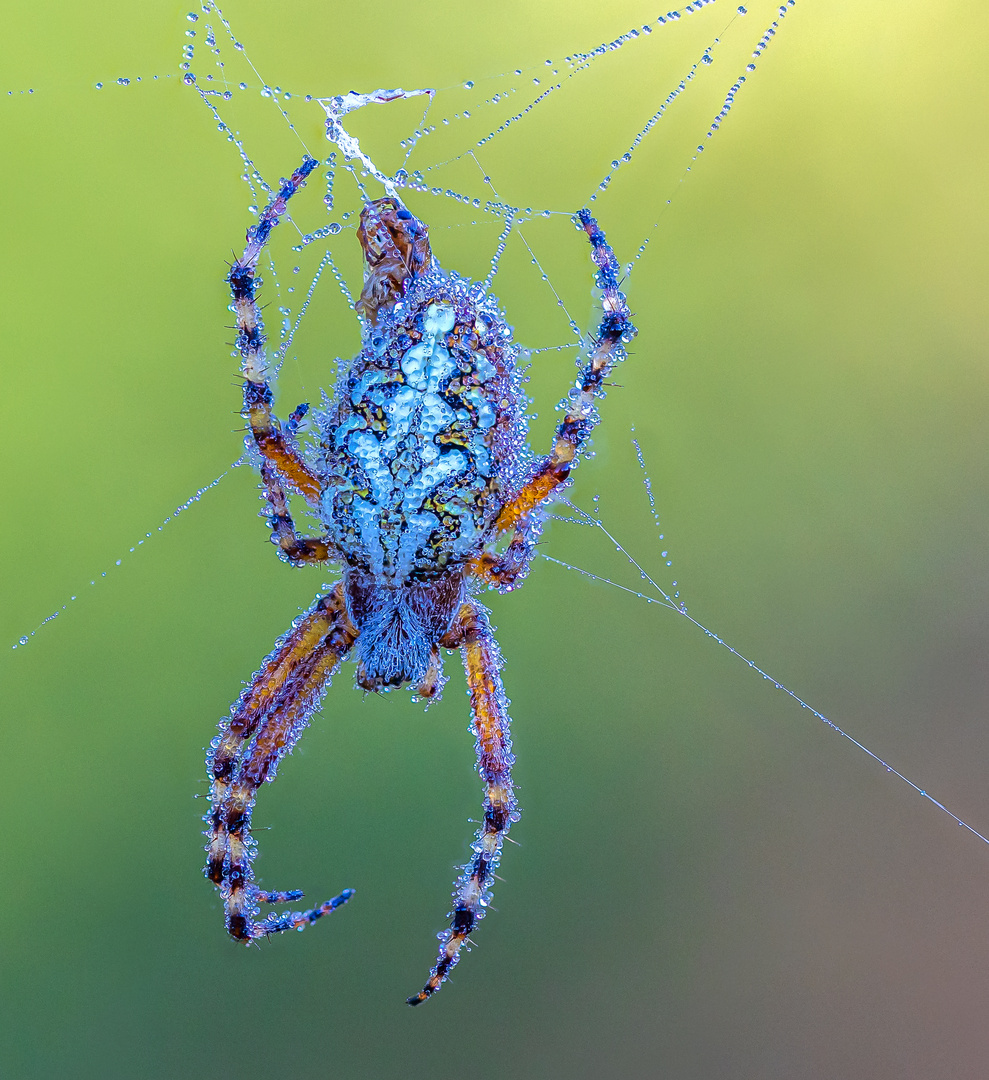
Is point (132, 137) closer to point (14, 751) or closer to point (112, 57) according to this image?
point (112, 57)

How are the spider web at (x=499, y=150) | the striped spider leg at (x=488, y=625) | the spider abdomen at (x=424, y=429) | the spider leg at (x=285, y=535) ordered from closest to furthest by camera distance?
the spider abdomen at (x=424, y=429), the striped spider leg at (x=488, y=625), the spider leg at (x=285, y=535), the spider web at (x=499, y=150)

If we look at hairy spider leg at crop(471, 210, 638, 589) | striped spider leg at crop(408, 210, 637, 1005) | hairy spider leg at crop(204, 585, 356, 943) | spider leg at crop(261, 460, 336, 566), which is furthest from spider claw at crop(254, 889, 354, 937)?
hairy spider leg at crop(471, 210, 638, 589)

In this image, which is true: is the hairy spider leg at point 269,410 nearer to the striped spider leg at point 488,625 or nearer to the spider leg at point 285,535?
the spider leg at point 285,535

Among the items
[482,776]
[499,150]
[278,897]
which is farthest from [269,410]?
[499,150]

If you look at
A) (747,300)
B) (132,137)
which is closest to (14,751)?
(132,137)

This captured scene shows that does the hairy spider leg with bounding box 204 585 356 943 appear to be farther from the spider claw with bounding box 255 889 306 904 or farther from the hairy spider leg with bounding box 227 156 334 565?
the hairy spider leg with bounding box 227 156 334 565

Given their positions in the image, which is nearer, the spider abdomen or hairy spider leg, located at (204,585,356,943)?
the spider abdomen

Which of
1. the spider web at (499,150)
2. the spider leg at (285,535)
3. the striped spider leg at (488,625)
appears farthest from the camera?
the spider web at (499,150)

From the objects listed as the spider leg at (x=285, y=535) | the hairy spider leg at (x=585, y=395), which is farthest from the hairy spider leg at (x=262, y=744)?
the hairy spider leg at (x=585, y=395)
